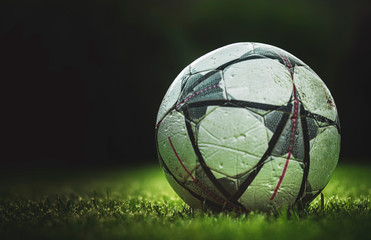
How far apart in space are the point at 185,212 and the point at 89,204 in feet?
3.20

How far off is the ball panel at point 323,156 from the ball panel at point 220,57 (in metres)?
0.75

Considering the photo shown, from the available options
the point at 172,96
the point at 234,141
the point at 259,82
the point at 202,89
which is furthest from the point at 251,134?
the point at 172,96

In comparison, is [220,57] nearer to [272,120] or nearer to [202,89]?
[202,89]

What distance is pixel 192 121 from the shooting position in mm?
2314

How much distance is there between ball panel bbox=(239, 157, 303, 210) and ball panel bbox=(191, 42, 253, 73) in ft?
2.44

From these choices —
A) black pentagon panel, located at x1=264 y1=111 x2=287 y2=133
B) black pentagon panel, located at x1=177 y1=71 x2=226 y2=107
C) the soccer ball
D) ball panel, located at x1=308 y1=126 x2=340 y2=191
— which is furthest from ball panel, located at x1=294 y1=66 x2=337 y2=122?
black pentagon panel, located at x1=177 y1=71 x2=226 y2=107

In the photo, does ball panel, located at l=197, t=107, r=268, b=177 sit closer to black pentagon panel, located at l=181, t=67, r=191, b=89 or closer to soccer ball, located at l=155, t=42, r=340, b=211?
soccer ball, located at l=155, t=42, r=340, b=211

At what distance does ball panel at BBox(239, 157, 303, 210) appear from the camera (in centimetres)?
220

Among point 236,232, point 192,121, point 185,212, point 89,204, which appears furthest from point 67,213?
point 236,232

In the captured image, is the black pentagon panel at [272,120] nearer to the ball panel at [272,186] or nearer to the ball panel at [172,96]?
the ball panel at [272,186]

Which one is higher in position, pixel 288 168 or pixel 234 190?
pixel 288 168

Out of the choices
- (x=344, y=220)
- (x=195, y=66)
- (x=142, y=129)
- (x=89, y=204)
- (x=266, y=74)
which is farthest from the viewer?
(x=142, y=129)

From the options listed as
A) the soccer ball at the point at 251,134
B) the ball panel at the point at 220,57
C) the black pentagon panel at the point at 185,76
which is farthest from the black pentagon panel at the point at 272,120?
the black pentagon panel at the point at 185,76

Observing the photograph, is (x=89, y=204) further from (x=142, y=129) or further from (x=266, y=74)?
(x=142, y=129)
